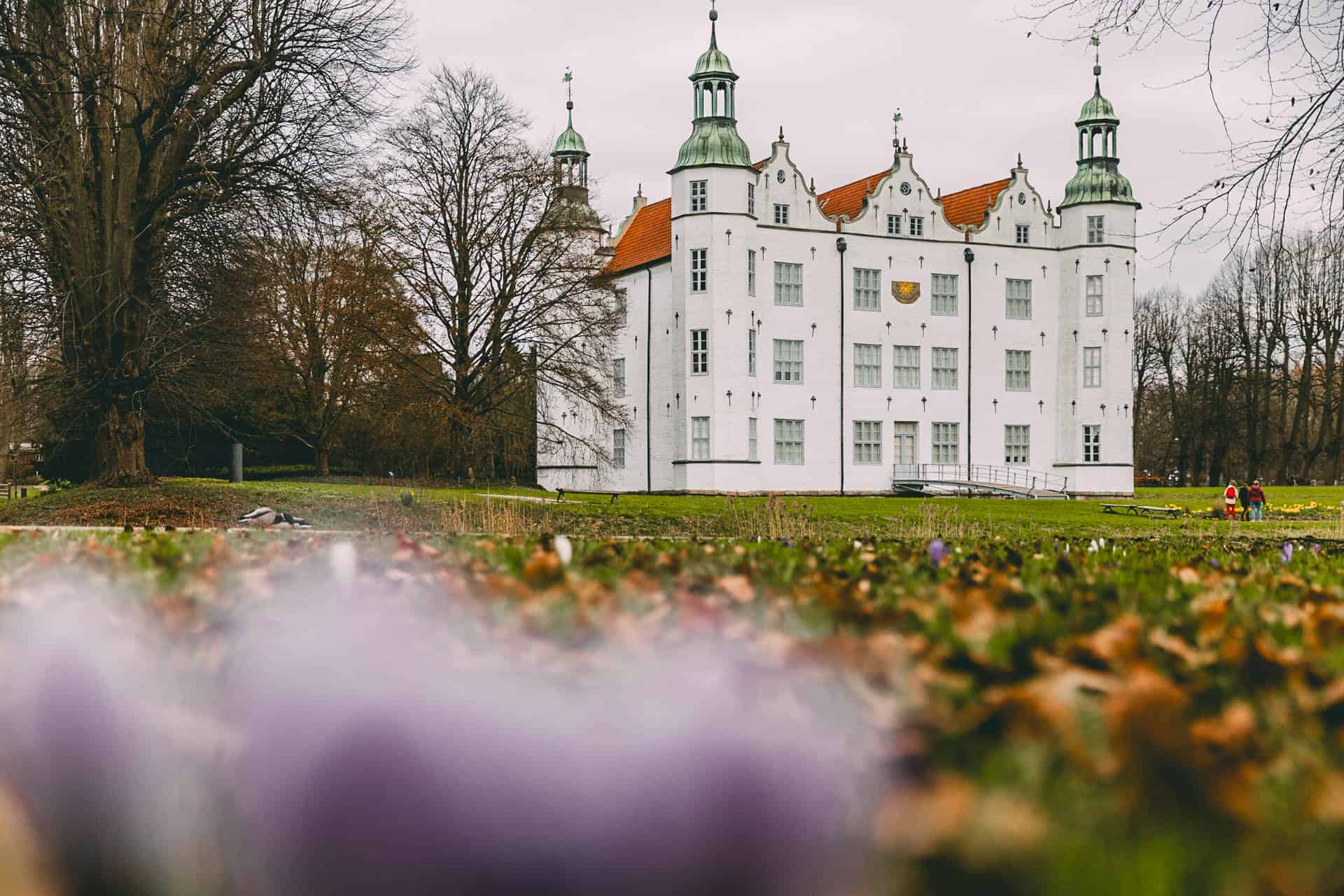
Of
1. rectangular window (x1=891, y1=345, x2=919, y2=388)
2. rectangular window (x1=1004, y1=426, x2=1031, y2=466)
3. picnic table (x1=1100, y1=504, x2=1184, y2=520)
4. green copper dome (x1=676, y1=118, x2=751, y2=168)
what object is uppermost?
green copper dome (x1=676, y1=118, x2=751, y2=168)

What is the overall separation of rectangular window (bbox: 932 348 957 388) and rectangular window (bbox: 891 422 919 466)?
209 cm

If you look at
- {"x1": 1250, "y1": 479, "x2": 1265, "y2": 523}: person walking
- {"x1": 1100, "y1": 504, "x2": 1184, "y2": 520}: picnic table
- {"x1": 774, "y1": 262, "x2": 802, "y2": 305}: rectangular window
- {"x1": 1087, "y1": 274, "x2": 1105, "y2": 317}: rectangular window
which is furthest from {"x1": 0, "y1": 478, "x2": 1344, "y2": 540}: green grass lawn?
{"x1": 1087, "y1": 274, "x2": 1105, "y2": 317}: rectangular window

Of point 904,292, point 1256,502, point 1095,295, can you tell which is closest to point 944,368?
point 904,292

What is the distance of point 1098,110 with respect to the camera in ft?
167

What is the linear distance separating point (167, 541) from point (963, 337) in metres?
46.2

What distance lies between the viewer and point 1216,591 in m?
4.10

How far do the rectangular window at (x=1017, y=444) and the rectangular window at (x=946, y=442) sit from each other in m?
2.21

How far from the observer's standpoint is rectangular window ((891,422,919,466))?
48031 mm

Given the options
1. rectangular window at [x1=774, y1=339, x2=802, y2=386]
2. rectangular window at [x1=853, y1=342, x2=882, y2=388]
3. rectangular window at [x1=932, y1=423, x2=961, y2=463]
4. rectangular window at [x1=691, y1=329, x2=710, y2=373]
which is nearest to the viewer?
rectangular window at [x1=691, y1=329, x2=710, y2=373]

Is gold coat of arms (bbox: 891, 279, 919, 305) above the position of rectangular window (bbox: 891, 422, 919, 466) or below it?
above

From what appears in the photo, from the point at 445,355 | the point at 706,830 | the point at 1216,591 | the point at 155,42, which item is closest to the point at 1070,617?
the point at 1216,591

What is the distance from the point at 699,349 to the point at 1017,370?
14.0 metres

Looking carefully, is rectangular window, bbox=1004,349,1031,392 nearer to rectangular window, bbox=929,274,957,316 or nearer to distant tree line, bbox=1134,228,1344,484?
rectangular window, bbox=929,274,957,316

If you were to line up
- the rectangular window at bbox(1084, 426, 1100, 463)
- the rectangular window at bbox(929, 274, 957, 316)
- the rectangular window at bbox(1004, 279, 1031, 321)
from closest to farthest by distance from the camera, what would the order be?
the rectangular window at bbox(929, 274, 957, 316), the rectangular window at bbox(1084, 426, 1100, 463), the rectangular window at bbox(1004, 279, 1031, 321)
